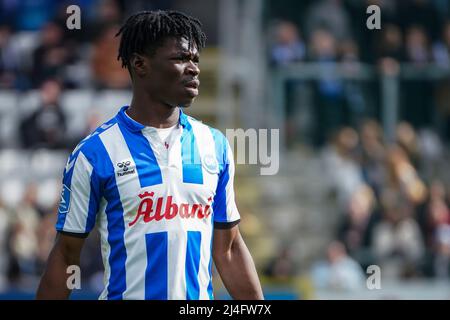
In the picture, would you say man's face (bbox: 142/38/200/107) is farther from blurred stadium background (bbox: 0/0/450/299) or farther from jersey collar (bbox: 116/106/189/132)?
blurred stadium background (bbox: 0/0/450/299)

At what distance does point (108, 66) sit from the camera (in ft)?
48.9

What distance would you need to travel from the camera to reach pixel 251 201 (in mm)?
14867

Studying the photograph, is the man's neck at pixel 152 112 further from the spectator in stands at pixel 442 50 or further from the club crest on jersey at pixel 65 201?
the spectator in stands at pixel 442 50

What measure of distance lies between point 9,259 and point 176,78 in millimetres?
8475

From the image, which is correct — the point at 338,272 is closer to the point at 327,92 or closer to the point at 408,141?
the point at 408,141

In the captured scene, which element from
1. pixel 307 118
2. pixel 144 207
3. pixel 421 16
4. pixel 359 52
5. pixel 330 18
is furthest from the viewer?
pixel 421 16

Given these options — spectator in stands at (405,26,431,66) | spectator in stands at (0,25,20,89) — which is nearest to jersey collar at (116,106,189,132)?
spectator in stands at (0,25,20,89)

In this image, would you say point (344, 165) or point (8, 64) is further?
point (8, 64)

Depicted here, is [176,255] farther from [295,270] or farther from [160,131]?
[295,270]

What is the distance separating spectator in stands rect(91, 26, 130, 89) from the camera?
14.8 m

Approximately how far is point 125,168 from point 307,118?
32.0 feet

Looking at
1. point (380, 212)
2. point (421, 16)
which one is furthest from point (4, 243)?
point (421, 16)

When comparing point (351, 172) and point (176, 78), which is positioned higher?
point (176, 78)

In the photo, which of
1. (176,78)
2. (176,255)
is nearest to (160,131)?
(176,78)
